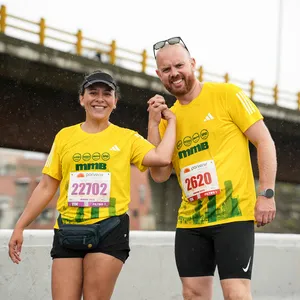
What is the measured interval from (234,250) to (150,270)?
214 centimetres

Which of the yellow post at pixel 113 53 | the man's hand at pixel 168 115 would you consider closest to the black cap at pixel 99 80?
the man's hand at pixel 168 115

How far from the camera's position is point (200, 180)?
407cm

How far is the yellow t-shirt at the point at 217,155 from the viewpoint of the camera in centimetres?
400

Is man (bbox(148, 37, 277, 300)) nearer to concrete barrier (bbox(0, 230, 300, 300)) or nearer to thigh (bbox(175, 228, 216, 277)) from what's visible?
thigh (bbox(175, 228, 216, 277))

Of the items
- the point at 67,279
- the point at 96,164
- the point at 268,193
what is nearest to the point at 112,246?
the point at 67,279

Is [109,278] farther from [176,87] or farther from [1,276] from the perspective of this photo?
[1,276]

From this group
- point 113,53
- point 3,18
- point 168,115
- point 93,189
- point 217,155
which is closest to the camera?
point 93,189

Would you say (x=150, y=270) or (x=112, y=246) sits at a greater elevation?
(x=112, y=246)

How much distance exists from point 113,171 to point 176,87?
696mm

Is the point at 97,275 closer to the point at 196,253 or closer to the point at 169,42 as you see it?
the point at 196,253

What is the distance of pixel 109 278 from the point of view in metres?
3.79

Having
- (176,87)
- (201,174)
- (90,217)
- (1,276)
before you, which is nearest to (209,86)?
(176,87)

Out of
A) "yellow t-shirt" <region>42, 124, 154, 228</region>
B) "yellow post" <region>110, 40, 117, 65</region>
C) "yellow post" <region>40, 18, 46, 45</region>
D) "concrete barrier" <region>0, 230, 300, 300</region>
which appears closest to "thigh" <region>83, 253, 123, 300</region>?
"yellow t-shirt" <region>42, 124, 154, 228</region>

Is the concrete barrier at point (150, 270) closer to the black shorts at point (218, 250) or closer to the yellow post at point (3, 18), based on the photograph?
the black shorts at point (218, 250)
